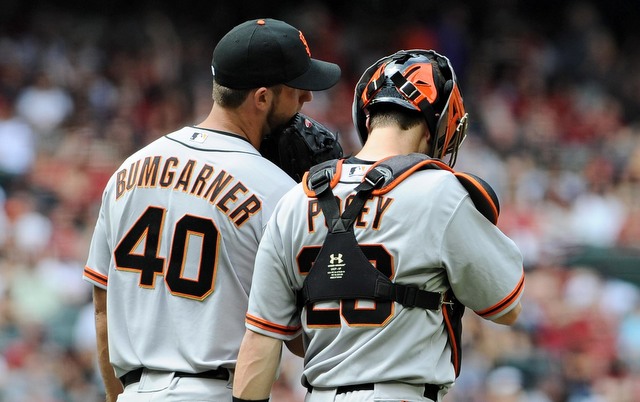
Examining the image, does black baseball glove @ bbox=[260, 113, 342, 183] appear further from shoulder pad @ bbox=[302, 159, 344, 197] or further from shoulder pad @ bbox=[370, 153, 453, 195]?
shoulder pad @ bbox=[370, 153, 453, 195]

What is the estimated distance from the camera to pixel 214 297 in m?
3.71

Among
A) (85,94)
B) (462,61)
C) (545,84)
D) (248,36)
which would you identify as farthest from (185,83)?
(248,36)

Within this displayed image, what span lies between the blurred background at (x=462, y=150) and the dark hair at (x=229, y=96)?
519cm

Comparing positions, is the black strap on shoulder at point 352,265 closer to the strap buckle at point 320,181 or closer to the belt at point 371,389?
the strap buckle at point 320,181

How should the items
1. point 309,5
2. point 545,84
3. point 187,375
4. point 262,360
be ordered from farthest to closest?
point 309,5
point 545,84
point 187,375
point 262,360

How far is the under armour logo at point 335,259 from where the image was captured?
3.37 m

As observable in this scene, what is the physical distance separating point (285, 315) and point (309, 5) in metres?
12.3

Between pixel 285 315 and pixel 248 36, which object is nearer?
pixel 285 315

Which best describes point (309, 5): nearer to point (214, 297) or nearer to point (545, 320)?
point (545, 320)

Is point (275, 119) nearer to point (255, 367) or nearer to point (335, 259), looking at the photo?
point (335, 259)

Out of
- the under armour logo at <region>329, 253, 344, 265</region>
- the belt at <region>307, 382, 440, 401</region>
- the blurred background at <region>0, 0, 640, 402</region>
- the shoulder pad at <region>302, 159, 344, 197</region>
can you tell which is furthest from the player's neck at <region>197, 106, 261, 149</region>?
the blurred background at <region>0, 0, 640, 402</region>

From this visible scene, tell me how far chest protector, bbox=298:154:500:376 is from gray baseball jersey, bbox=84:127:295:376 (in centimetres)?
36

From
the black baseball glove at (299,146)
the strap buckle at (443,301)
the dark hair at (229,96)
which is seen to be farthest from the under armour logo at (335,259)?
the dark hair at (229,96)

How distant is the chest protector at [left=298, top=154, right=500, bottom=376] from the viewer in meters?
3.35
